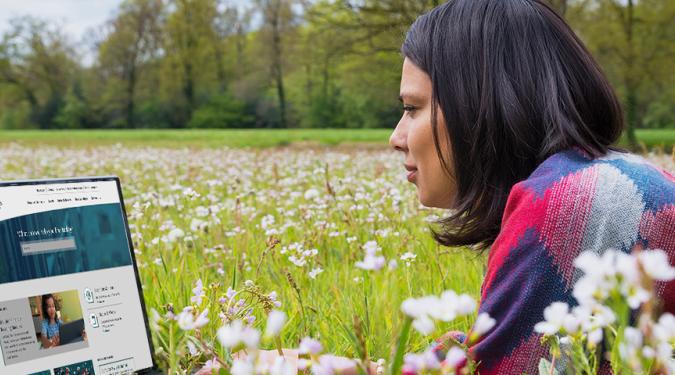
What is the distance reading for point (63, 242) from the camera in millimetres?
1565

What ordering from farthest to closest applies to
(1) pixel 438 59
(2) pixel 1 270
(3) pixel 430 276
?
(3) pixel 430 276 → (1) pixel 438 59 → (2) pixel 1 270

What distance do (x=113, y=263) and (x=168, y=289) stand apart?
958 millimetres

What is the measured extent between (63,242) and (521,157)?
114cm

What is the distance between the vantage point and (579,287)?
777 mm

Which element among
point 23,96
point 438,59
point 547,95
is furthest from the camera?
point 23,96

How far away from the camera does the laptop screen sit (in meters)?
1.43

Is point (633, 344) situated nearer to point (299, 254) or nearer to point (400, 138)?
point (400, 138)

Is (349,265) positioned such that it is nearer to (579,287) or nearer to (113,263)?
(113,263)

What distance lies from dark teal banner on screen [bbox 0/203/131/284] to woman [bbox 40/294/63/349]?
0.06 meters

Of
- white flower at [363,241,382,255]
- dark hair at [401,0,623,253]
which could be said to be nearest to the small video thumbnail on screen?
white flower at [363,241,382,255]

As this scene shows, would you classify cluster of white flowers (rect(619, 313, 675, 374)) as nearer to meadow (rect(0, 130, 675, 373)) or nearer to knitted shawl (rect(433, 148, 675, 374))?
meadow (rect(0, 130, 675, 373))

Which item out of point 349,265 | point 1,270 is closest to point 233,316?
point 1,270

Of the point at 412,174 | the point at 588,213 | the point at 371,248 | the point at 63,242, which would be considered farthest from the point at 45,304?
the point at 588,213

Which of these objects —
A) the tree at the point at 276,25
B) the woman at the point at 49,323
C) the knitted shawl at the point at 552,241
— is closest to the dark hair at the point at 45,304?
the woman at the point at 49,323
